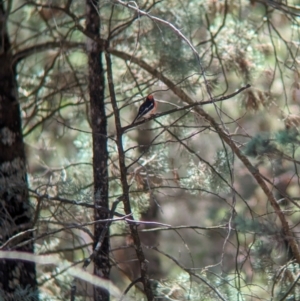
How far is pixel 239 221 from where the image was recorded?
2998 millimetres

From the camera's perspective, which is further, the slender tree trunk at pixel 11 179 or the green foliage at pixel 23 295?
the slender tree trunk at pixel 11 179

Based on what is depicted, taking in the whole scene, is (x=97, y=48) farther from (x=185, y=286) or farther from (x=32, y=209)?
(x=185, y=286)

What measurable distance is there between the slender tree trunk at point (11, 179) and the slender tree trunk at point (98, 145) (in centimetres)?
45

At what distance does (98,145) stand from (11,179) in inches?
27.4

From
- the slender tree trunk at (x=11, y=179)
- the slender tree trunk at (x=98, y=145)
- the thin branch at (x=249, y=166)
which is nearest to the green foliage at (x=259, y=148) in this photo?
the thin branch at (x=249, y=166)

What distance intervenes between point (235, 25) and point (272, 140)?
2546mm

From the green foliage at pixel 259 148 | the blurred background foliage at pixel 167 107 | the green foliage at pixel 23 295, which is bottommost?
the green foliage at pixel 23 295

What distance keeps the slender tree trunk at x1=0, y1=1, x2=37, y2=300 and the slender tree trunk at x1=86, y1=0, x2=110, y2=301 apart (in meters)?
0.45

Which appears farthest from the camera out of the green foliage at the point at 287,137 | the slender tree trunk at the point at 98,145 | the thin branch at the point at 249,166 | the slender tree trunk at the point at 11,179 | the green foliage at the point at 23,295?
the slender tree trunk at the point at 11,179

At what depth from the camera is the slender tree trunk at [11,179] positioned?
443 cm

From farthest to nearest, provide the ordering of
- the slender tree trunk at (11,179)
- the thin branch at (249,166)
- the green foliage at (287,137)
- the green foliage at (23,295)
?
1. the slender tree trunk at (11,179)
2. the green foliage at (23,295)
3. the thin branch at (249,166)
4. the green foliage at (287,137)

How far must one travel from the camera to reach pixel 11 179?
462 cm

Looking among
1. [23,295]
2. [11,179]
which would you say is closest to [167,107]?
[11,179]

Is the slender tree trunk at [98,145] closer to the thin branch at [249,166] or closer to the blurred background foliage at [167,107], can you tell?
the blurred background foliage at [167,107]
